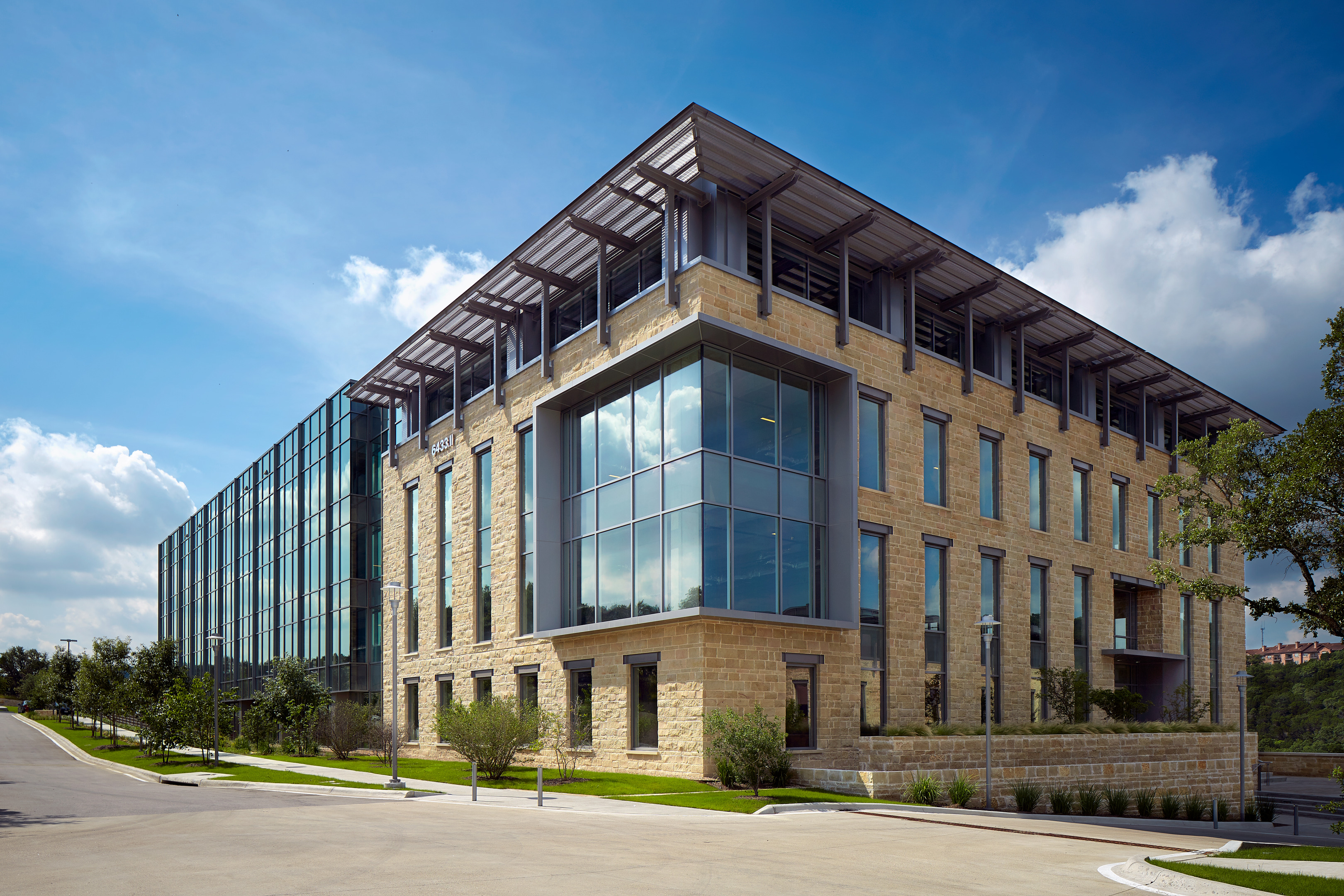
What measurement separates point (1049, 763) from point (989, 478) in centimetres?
949

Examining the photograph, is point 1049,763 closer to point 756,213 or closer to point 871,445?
point 871,445

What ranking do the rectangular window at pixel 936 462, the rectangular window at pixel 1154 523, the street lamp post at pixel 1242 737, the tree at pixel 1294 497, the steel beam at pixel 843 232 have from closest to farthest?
1. the tree at pixel 1294 497
2. the steel beam at pixel 843 232
3. the street lamp post at pixel 1242 737
4. the rectangular window at pixel 936 462
5. the rectangular window at pixel 1154 523

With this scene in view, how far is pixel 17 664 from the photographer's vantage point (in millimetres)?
138625

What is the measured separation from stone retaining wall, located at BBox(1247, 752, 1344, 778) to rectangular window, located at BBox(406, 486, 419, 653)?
39.3m

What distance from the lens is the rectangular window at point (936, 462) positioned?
30.7m

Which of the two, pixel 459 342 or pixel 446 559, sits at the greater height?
pixel 459 342

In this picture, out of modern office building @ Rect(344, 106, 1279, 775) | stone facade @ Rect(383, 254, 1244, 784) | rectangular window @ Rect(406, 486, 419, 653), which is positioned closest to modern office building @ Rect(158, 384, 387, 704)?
stone facade @ Rect(383, 254, 1244, 784)

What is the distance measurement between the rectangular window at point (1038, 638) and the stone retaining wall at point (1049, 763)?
3.01 meters

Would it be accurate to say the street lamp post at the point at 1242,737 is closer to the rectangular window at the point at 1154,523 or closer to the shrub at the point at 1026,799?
the rectangular window at the point at 1154,523

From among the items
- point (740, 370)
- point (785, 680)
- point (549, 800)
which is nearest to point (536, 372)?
point (740, 370)

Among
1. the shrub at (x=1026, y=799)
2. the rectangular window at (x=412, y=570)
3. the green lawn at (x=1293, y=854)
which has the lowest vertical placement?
the shrub at (x=1026, y=799)

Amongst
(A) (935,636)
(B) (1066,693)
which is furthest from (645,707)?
(B) (1066,693)

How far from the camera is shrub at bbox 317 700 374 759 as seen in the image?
117 feet

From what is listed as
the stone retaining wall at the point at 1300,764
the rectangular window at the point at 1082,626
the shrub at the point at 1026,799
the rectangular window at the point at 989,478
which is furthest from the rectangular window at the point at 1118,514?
the shrub at the point at 1026,799
